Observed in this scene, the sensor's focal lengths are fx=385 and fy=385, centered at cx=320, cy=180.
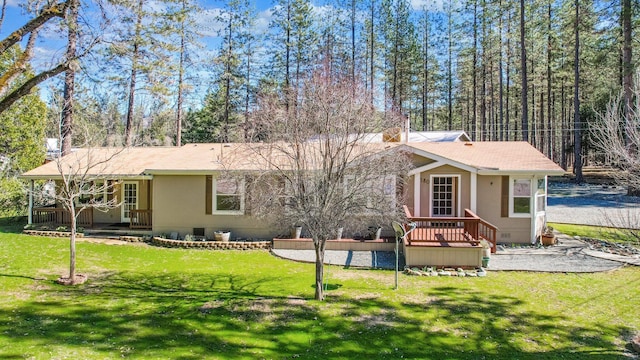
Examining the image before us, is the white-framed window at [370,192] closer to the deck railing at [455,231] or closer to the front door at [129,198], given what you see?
the deck railing at [455,231]

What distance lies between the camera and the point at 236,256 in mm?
12469

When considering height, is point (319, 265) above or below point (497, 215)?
below

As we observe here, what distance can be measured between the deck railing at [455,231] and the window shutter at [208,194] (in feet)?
23.8

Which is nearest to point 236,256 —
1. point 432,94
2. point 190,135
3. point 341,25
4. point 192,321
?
point 192,321

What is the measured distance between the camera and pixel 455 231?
38.0 feet

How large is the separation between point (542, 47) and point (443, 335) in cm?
3581

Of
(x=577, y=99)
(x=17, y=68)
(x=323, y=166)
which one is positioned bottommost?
(x=323, y=166)

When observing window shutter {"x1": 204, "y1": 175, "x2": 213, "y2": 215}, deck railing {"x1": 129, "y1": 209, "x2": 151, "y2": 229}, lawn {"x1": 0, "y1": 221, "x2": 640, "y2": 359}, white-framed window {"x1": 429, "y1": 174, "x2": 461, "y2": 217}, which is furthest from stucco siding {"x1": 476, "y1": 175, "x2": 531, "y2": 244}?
deck railing {"x1": 129, "y1": 209, "x2": 151, "y2": 229}

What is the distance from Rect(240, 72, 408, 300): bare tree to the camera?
7.49 m

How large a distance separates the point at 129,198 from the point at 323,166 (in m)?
12.2

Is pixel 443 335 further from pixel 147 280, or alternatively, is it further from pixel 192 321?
pixel 147 280

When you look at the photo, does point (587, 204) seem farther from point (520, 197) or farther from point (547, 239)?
point (520, 197)

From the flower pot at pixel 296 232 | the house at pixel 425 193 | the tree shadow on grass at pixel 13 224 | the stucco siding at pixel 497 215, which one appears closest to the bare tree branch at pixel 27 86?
the house at pixel 425 193

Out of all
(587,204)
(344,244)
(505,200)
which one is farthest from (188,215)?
(587,204)
